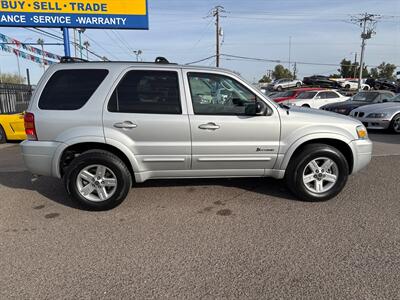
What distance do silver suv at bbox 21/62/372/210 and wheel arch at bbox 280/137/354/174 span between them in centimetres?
2

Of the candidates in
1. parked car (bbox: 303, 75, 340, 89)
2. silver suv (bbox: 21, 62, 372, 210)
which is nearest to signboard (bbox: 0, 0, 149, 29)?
silver suv (bbox: 21, 62, 372, 210)

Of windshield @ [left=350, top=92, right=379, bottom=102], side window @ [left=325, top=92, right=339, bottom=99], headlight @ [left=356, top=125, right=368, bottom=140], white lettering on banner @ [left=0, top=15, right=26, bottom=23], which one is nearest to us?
headlight @ [left=356, top=125, right=368, bottom=140]

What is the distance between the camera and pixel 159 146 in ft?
13.1

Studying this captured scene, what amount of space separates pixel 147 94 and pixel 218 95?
3.01 ft

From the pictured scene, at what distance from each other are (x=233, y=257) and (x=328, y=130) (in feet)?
7.37

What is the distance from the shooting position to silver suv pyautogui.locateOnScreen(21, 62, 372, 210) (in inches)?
154

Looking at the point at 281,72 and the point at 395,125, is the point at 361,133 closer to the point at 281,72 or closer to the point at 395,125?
the point at 395,125

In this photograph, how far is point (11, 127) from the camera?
9383 mm

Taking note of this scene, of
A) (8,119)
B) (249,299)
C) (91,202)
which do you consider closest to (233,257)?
(249,299)

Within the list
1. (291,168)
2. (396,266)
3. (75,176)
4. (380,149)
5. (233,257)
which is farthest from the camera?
(380,149)

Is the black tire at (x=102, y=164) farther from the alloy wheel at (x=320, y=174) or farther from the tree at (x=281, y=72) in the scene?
the tree at (x=281, y=72)

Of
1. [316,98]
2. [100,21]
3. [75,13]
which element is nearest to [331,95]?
[316,98]

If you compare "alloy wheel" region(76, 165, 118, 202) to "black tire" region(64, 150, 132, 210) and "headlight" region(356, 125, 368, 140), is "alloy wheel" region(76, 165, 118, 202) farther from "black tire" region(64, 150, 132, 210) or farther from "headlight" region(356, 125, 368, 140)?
"headlight" region(356, 125, 368, 140)

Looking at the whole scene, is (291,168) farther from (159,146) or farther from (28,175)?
(28,175)
